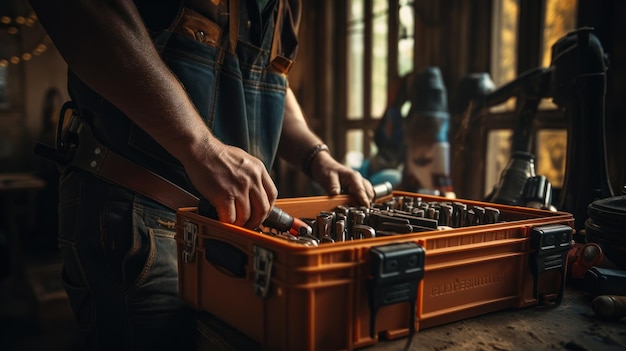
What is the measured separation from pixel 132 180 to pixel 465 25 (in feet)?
8.00

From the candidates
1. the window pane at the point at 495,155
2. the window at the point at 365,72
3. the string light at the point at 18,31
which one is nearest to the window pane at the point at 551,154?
the window pane at the point at 495,155

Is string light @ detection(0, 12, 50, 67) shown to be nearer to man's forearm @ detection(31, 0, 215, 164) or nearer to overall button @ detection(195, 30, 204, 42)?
overall button @ detection(195, 30, 204, 42)

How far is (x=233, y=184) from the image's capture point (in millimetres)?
896

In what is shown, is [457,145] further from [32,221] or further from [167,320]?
[32,221]

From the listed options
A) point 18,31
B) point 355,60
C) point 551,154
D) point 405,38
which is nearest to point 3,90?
point 18,31

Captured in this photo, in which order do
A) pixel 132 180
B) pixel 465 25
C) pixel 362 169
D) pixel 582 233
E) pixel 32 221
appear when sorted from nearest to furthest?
pixel 132 180
pixel 582 233
pixel 465 25
pixel 362 169
pixel 32 221

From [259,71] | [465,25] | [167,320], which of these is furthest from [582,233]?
[465,25]

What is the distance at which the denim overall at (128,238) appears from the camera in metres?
1.12

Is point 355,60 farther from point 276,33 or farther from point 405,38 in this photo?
point 276,33

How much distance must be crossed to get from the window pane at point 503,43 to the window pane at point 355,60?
1670mm

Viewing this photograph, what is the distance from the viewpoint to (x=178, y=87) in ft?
3.17

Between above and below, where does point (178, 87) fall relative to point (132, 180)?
above

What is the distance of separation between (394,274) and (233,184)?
0.36 m

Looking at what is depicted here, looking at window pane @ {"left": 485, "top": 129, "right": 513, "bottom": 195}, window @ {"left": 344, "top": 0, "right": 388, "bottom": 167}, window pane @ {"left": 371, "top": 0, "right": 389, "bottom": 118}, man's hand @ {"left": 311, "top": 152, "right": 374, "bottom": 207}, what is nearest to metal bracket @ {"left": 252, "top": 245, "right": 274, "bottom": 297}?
man's hand @ {"left": 311, "top": 152, "right": 374, "bottom": 207}
